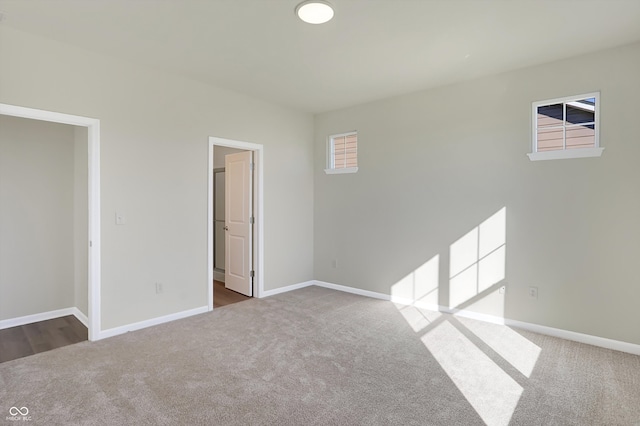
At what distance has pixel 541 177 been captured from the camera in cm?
358

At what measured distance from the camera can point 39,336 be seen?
351 cm

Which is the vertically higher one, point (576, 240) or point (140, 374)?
point (576, 240)

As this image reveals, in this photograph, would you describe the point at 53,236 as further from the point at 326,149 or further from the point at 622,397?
the point at 622,397

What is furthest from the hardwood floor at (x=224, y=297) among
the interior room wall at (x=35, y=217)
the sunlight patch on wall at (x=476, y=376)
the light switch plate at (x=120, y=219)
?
the sunlight patch on wall at (x=476, y=376)

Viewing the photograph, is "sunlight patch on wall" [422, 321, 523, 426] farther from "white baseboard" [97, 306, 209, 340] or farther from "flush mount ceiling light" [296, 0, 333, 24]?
"flush mount ceiling light" [296, 0, 333, 24]

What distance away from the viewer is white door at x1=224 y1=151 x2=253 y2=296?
197 inches

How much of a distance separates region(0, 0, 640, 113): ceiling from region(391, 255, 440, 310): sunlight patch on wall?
7.36ft

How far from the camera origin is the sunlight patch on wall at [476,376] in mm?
2268

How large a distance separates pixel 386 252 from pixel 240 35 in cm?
316

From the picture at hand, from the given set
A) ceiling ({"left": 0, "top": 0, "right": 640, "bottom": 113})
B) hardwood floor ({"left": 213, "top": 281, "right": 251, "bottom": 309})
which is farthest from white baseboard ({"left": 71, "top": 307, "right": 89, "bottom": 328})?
ceiling ({"left": 0, "top": 0, "right": 640, "bottom": 113})

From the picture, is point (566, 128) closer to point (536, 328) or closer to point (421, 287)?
point (536, 328)

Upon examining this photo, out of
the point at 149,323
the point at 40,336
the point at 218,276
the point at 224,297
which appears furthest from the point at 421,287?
the point at 40,336

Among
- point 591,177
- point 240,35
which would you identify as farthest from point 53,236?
point 591,177

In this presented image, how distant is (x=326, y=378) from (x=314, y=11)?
2723 mm
